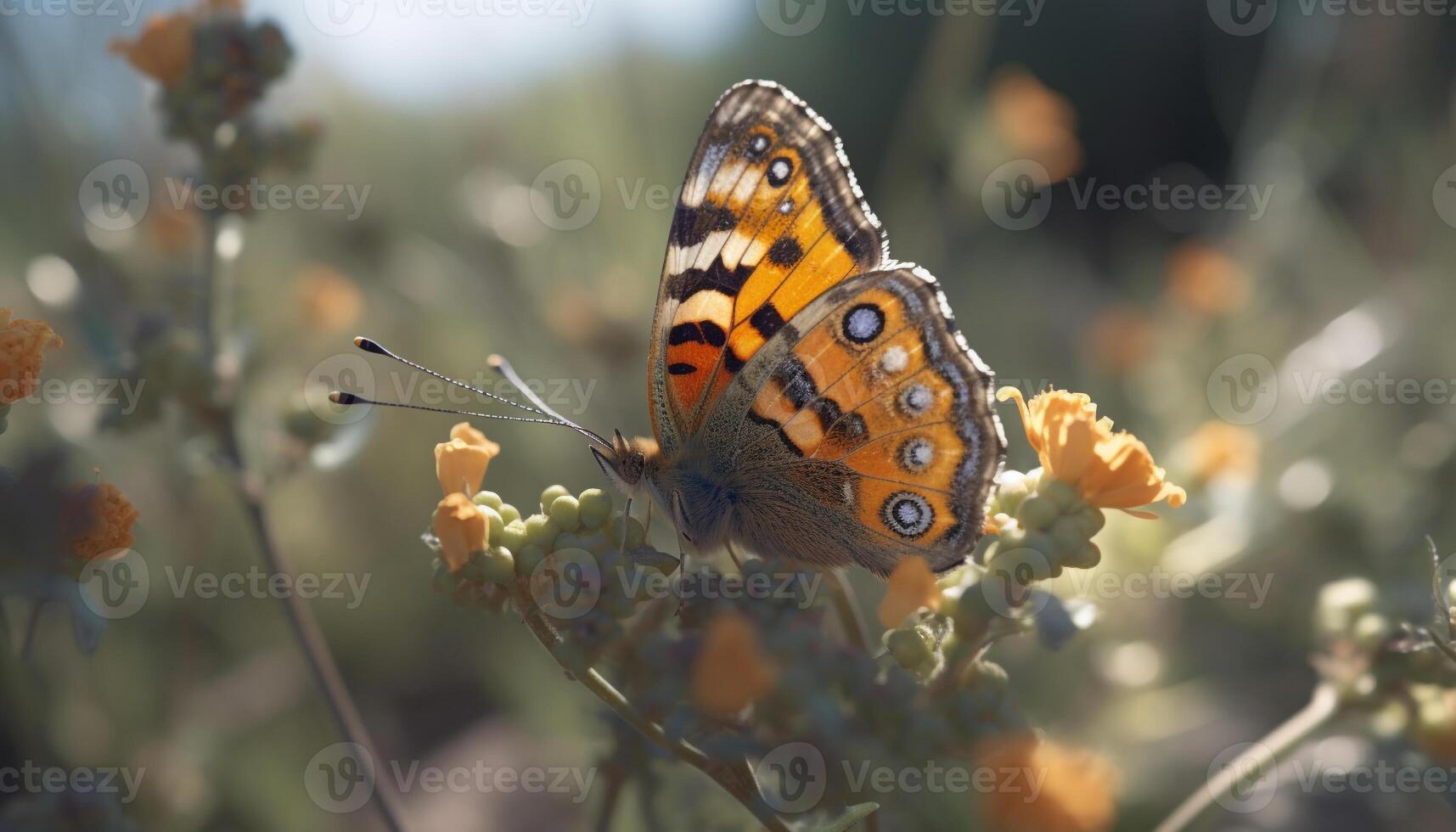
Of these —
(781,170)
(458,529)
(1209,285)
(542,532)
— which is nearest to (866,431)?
(781,170)

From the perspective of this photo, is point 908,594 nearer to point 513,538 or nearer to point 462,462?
point 513,538

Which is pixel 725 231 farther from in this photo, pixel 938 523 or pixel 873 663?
pixel 873 663

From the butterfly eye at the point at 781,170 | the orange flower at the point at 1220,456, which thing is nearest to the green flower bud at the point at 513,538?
the butterfly eye at the point at 781,170

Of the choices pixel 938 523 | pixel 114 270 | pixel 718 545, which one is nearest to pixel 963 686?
pixel 938 523

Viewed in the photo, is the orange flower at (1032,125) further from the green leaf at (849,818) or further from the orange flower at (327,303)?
the green leaf at (849,818)

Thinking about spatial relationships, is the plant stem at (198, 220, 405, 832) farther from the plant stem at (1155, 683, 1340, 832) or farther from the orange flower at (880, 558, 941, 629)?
the plant stem at (1155, 683, 1340, 832)

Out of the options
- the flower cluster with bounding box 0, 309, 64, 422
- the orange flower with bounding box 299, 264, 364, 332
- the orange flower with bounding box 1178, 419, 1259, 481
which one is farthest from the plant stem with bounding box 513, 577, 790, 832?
the orange flower with bounding box 299, 264, 364, 332
